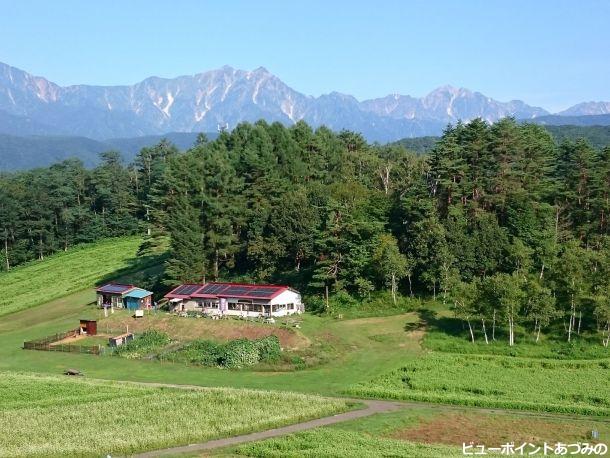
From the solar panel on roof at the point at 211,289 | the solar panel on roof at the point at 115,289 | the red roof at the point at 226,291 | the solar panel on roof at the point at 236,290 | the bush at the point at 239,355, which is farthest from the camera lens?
the solar panel on roof at the point at 115,289

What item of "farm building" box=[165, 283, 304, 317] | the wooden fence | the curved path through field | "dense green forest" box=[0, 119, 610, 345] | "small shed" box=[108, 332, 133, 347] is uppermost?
"dense green forest" box=[0, 119, 610, 345]

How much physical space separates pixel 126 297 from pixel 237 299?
44.1 feet

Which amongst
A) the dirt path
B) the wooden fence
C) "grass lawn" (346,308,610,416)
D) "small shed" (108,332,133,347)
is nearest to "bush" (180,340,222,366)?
"small shed" (108,332,133,347)

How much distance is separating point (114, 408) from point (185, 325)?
21.0m

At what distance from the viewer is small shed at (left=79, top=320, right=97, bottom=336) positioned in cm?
6028

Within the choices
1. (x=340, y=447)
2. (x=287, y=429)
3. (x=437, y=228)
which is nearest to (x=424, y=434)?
(x=340, y=447)

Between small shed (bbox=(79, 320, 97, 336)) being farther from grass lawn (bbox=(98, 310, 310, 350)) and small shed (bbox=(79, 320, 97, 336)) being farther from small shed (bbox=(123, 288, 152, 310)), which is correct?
small shed (bbox=(123, 288, 152, 310))

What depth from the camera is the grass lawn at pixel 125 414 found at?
3288 cm

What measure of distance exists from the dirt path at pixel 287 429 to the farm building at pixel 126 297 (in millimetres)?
34960

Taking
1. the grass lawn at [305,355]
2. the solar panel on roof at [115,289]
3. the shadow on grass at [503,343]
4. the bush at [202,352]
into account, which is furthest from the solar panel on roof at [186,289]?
the shadow on grass at [503,343]

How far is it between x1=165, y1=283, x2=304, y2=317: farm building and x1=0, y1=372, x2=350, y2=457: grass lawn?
2014cm

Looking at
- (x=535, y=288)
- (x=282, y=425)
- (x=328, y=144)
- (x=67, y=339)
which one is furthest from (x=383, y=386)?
(x=328, y=144)

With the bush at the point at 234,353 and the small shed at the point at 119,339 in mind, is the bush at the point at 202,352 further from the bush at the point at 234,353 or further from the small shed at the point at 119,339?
the small shed at the point at 119,339

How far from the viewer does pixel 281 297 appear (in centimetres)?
6262
